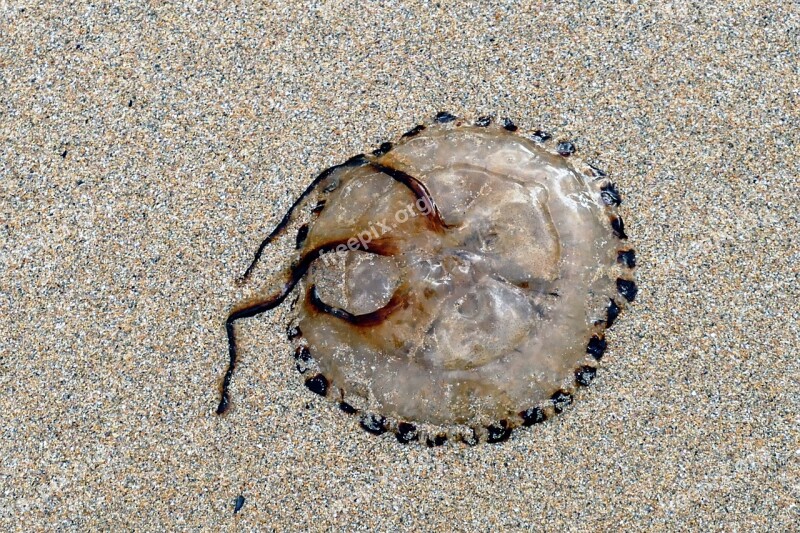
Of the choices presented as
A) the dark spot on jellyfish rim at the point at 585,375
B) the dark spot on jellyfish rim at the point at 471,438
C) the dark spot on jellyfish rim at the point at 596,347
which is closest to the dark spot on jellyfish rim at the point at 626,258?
the dark spot on jellyfish rim at the point at 596,347

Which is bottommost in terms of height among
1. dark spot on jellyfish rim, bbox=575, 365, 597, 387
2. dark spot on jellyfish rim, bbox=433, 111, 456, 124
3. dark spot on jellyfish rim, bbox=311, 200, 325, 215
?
dark spot on jellyfish rim, bbox=575, 365, 597, 387

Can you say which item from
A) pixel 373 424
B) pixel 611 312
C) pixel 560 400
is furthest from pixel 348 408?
pixel 611 312

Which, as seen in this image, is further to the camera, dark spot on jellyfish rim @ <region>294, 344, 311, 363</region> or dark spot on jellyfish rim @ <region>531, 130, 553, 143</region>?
dark spot on jellyfish rim @ <region>531, 130, 553, 143</region>

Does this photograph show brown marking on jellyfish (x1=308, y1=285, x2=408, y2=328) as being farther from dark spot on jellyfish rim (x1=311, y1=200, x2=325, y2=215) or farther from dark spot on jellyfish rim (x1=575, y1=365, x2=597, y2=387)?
dark spot on jellyfish rim (x1=575, y1=365, x2=597, y2=387)

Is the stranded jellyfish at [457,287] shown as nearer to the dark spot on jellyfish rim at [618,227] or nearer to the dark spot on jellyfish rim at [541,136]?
the dark spot on jellyfish rim at [618,227]

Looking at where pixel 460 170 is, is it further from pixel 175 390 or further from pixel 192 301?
pixel 175 390

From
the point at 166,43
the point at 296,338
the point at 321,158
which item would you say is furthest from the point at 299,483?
the point at 166,43

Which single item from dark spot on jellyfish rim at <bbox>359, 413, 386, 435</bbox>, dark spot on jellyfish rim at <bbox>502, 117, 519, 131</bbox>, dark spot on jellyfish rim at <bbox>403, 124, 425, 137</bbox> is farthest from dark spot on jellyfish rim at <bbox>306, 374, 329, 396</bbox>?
dark spot on jellyfish rim at <bbox>502, 117, 519, 131</bbox>

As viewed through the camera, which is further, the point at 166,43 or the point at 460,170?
the point at 166,43
